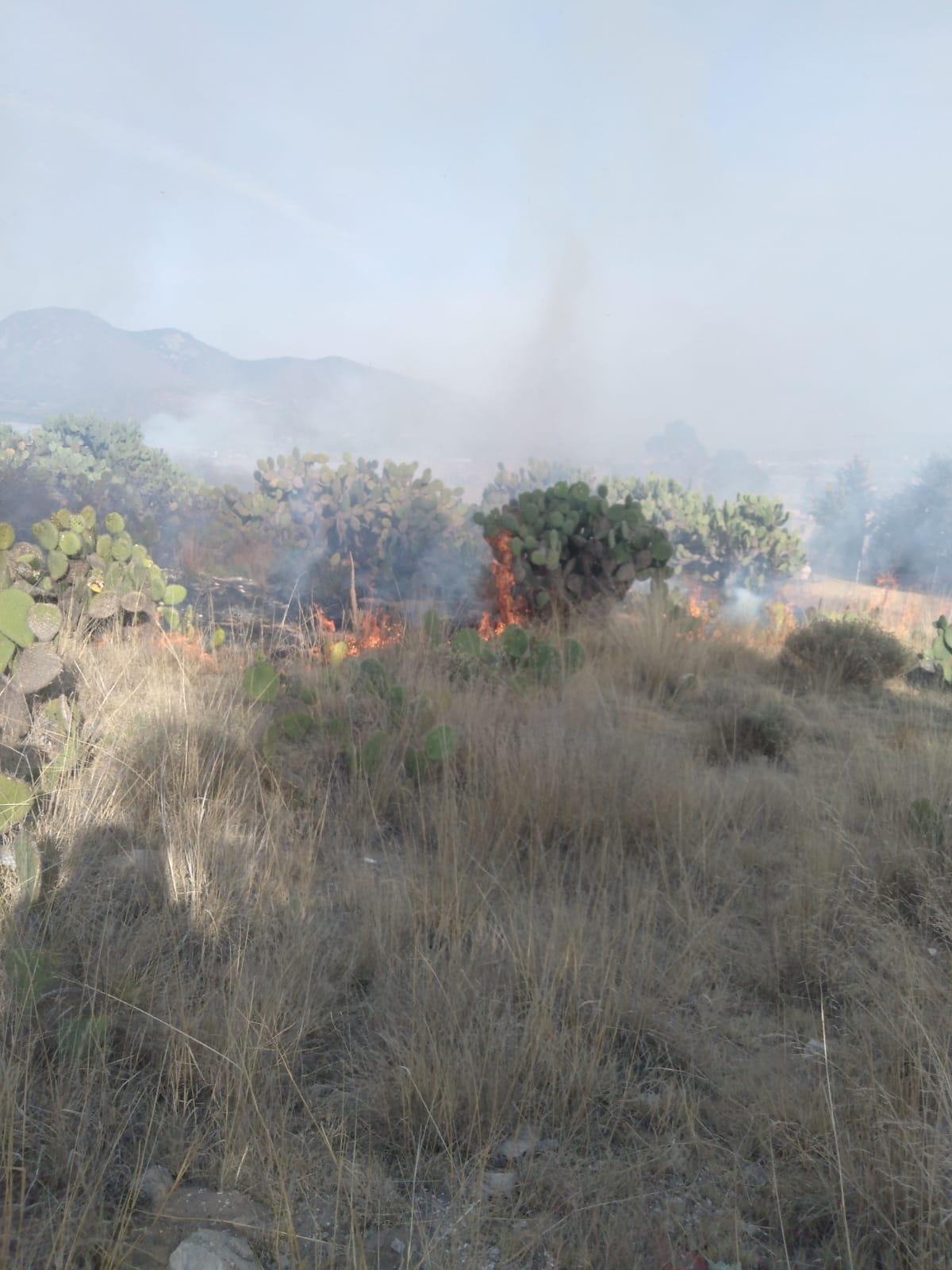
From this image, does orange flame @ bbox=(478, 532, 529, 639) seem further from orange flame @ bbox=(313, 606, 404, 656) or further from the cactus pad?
the cactus pad

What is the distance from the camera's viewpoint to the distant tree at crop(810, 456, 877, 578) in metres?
15.9

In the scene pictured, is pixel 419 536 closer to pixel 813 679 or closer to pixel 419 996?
pixel 813 679

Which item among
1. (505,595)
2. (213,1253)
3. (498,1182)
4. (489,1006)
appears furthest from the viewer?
(505,595)

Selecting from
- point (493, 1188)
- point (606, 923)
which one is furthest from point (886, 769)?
point (493, 1188)

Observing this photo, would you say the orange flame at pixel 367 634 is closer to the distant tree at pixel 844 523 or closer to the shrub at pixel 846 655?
the shrub at pixel 846 655

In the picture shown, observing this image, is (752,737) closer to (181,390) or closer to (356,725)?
(356,725)

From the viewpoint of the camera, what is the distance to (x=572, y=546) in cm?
816

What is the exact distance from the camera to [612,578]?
8102mm

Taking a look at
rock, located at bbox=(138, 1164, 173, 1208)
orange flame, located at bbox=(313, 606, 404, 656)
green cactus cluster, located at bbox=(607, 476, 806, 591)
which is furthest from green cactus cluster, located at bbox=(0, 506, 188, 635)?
green cactus cluster, located at bbox=(607, 476, 806, 591)

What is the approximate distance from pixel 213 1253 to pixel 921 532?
606 inches

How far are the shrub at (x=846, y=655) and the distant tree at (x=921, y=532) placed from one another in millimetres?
7796

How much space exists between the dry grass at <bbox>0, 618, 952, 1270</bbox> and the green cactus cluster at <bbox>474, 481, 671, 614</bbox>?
4233 millimetres

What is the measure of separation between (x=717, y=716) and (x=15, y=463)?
7925 mm

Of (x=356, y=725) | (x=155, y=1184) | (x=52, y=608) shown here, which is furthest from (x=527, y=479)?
(x=155, y=1184)
